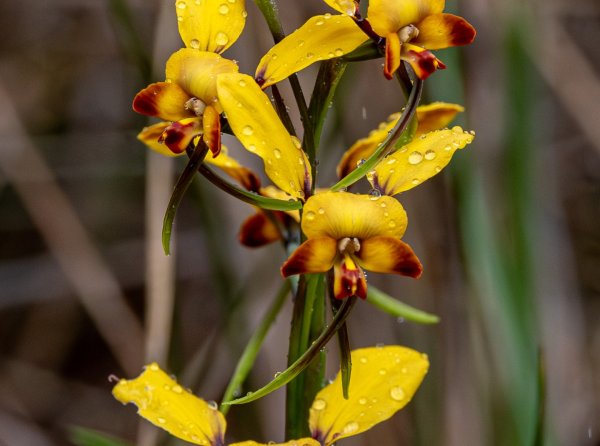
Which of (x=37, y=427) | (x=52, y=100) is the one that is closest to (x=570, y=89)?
(x=52, y=100)

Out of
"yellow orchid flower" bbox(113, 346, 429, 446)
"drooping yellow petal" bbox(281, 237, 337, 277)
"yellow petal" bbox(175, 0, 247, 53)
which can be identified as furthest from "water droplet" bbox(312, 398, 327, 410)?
"yellow petal" bbox(175, 0, 247, 53)

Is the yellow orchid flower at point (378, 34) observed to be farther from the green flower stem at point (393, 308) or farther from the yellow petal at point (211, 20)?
the green flower stem at point (393, 308)

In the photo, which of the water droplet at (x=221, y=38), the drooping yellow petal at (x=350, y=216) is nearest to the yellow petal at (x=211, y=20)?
the water droplet at (x=221, y=38)

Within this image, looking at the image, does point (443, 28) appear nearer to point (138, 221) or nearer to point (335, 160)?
point (335, 160)

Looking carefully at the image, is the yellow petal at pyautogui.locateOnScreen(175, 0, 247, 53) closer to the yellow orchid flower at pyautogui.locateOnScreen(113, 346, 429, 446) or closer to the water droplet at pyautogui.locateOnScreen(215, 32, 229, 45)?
the water droplet at pyautogui.locateOnScreen(215, 32, 229, 45)

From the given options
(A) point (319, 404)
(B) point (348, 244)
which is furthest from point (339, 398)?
(B) point (348, 244)

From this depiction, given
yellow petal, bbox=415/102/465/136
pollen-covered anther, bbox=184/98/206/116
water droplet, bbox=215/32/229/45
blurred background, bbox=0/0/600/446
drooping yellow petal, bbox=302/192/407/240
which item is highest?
water droplet, bbox=215/32/229/45

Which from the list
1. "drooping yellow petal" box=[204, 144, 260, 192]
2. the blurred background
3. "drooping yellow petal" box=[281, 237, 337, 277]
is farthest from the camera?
the blurred background
